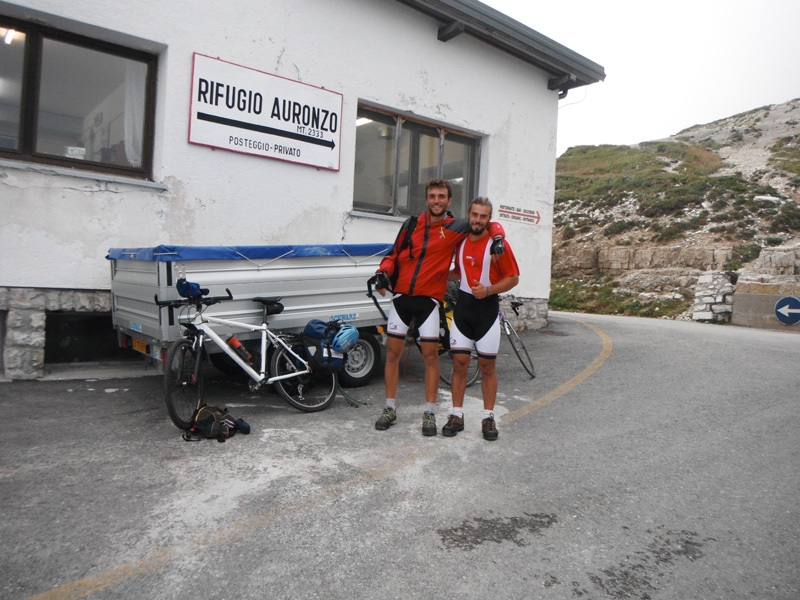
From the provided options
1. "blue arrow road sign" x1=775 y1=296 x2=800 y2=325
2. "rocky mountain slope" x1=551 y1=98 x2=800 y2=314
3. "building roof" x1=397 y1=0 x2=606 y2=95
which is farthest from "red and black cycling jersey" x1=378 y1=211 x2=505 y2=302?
"rocky mountain slope" x1=551 y1=98 x2=800 y2=314

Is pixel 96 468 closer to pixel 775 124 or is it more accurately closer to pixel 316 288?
pixel 316 288

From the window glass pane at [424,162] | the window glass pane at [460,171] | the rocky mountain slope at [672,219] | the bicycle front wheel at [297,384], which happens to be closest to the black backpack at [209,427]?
the bicycle front wheel at [297,384]

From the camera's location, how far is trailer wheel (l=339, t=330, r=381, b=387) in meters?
6.29

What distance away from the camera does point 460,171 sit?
10.5 m

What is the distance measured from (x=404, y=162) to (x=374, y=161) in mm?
660

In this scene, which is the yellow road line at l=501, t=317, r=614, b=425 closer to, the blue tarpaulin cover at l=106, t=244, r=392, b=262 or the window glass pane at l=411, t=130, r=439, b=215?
the blue tarpaulin cover at l=106, t=244, r=392, b=262

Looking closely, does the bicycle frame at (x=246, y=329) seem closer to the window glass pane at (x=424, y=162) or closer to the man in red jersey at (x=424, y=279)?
the man in red jersey at (x=424, y=279)

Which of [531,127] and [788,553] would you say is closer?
[788,553]

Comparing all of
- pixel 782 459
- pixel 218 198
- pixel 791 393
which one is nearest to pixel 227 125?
pixel 218 198

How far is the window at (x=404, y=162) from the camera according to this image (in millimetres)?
9133

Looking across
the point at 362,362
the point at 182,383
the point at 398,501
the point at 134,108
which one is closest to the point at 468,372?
the point at 362,362

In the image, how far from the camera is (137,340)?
18.8ft

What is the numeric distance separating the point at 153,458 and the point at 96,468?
36 centimetres

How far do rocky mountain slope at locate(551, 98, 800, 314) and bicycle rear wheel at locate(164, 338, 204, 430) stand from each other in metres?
20.4
